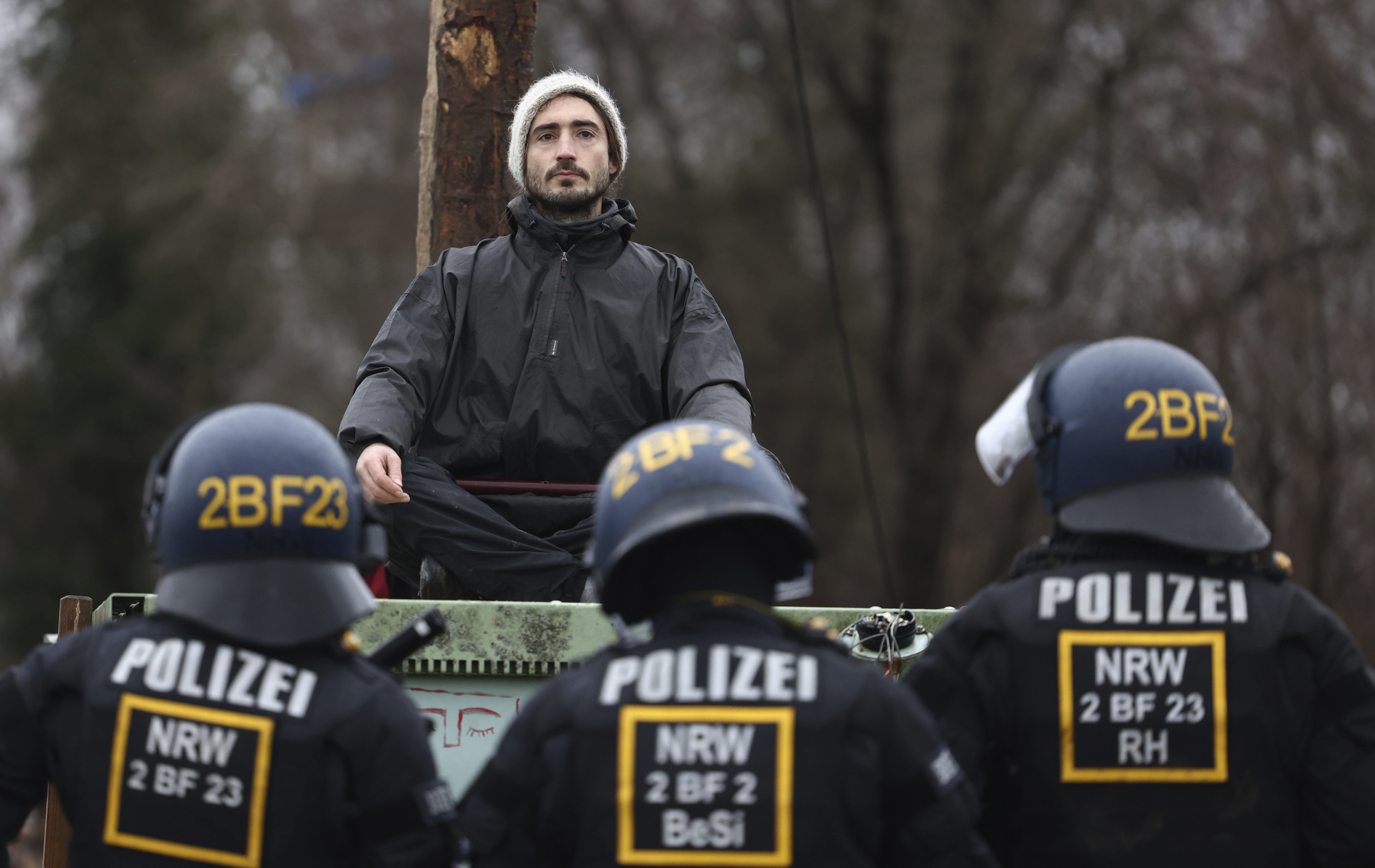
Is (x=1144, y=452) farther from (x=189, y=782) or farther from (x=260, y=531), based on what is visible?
(x=189, y=782)

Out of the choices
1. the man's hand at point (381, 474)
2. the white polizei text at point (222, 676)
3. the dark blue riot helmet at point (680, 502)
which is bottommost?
the white polizei text at point (222, 676)

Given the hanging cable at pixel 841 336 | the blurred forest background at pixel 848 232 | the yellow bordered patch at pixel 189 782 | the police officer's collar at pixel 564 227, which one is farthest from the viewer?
the hanging cable at pixel 841 336

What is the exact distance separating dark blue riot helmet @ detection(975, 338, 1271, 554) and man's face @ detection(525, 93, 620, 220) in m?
2.48

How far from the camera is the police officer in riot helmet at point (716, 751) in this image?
7.95ft

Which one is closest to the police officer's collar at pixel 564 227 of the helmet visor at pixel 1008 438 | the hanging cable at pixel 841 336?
the helmet visor at pixel 1008 438

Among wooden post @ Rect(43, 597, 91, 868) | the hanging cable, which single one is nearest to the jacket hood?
wooden post @ Rect(43, 597, 91, 868)

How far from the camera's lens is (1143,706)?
2.75 metres

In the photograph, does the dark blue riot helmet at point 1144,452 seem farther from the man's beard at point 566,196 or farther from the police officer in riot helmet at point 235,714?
the man's beard at point 566,196

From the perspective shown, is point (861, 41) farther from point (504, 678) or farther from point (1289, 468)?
point (504, 678)

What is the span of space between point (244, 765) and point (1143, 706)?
1460 millimetres

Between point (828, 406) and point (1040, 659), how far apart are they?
15.7 m

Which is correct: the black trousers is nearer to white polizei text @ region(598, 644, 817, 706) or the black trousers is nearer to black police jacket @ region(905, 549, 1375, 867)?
black police jacket @ region(905, 549, 1375, 867)

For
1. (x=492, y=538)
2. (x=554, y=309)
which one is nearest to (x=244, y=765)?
(x=492, y=538)

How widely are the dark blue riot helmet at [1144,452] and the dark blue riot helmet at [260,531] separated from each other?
1.27 meters
